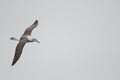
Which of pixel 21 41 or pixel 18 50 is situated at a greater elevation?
pixel 21 41

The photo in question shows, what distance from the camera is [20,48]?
19562mm

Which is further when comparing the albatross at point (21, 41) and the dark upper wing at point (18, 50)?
the albatross at point (21, 41)

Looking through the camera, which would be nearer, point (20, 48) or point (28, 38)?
point (20, 48)

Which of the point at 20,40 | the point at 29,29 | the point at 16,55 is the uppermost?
the point at 29,29

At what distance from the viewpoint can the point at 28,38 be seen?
848 inches

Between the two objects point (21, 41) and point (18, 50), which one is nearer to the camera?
point (18, 50)

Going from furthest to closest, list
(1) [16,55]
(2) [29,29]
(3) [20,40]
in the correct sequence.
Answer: (2) [29,29]
(3) [20,40]
(1) [16,55]

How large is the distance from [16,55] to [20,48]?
824 millimetres

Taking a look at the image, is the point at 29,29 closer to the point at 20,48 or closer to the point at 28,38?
the point at 28,38

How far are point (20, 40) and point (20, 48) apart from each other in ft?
4.88

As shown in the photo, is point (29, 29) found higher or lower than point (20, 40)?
higher

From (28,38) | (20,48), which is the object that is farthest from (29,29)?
(20,48)

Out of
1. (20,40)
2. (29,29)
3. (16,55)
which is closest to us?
(16,55)

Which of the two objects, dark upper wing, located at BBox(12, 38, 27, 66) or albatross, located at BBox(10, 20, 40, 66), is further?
albatross, located at BBox(10, 20, 40, 66)
